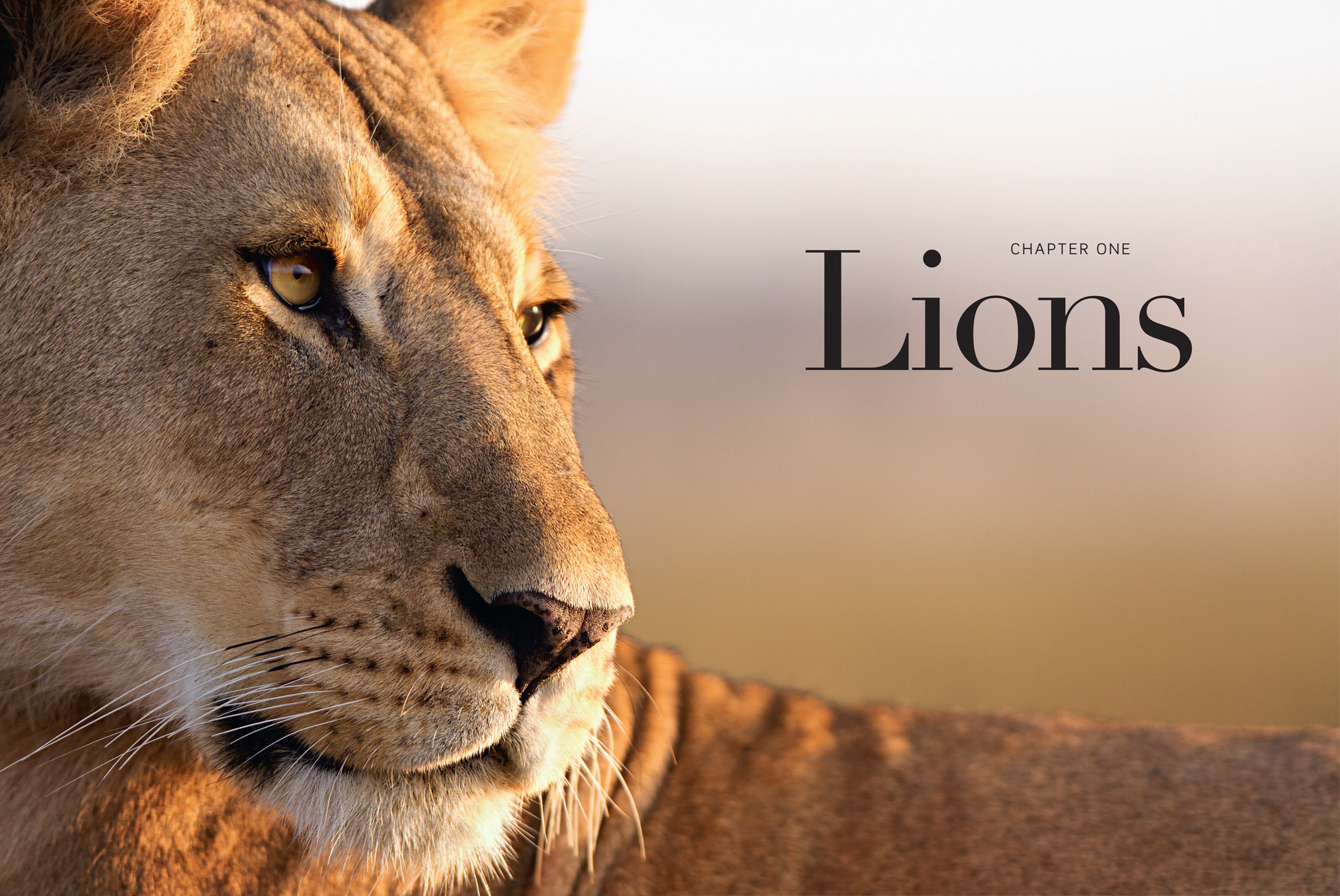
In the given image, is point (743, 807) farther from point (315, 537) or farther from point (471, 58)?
point (471, 58)

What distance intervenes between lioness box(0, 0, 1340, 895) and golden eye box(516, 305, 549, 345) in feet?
0.68

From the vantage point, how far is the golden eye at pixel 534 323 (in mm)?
2967

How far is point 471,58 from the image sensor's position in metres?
3.51

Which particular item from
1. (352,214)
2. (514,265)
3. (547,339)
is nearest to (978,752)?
→ (547,339)

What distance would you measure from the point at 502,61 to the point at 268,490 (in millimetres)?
1957

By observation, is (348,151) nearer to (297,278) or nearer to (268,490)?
(297,278)

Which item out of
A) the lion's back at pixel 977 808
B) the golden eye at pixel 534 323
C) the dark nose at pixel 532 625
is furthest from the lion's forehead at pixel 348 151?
the lion's back at pixel 977 808

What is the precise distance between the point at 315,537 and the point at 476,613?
13.3 inches

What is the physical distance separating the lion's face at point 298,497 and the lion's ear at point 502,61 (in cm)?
104

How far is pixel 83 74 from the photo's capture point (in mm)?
2344

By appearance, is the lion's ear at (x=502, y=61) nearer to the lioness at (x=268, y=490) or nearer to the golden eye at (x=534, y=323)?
the golden eye at (x=534, y=323)

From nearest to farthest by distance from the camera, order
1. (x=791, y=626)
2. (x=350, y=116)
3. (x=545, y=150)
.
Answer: (x=350, y=116)
(x=545, y=150)
(x=791, y=626)

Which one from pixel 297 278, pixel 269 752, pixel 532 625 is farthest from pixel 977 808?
pixel 297 278

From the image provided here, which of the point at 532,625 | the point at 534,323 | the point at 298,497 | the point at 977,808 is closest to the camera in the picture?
the point at 532,625
